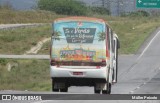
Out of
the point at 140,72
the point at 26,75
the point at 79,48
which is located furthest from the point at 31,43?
the point at 79,48

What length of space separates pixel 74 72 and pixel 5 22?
350 ft

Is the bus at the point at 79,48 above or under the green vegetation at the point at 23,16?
above

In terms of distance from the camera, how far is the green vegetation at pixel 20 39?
7712 cm

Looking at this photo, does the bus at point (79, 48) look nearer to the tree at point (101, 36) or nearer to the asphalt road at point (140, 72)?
the tree at point (101, 36)

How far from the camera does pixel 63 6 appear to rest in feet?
472

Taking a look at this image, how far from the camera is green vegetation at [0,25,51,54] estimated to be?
77125 mm

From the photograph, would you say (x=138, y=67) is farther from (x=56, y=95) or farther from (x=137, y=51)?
(x=56, y=95)

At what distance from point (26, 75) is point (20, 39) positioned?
1300 inches

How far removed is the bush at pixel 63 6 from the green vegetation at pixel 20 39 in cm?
3565

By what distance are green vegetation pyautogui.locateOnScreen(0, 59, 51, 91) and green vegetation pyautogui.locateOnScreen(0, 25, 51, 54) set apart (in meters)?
15.1

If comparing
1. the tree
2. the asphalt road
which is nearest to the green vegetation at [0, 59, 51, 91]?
the asphalt road

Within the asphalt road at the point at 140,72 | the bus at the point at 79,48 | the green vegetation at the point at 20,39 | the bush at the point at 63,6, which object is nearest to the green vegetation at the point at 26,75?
the asphalt road at the point at 140,72

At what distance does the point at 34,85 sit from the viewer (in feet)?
144

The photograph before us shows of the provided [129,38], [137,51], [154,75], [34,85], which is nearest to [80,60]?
[34,85]
